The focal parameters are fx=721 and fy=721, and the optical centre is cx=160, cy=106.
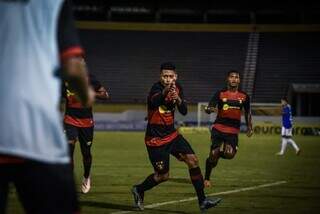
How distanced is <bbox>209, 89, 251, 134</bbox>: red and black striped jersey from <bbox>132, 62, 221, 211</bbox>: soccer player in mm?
4003

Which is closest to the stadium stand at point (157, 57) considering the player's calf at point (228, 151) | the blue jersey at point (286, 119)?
the blue jersey at point (286, 119)

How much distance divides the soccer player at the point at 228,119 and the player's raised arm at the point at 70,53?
10.4 m

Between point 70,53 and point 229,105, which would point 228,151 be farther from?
point 70,53

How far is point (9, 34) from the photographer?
3246 mm

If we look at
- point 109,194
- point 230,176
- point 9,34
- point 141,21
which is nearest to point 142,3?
point 141,21

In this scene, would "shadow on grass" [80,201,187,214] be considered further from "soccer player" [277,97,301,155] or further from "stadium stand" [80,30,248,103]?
"stadium stand" [80,30,248,103]

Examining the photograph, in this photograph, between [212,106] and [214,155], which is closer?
[214,155]

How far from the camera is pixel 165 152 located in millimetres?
10141

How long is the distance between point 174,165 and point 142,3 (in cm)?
3600

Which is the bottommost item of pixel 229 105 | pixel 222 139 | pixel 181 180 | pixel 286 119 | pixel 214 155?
pixel 286 119

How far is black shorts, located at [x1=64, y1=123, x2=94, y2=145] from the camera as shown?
12.2 metres

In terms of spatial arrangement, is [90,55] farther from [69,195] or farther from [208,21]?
[69,195]

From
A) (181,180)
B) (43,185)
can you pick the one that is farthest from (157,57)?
(43,185)

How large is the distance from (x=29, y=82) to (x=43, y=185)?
1.55ft
